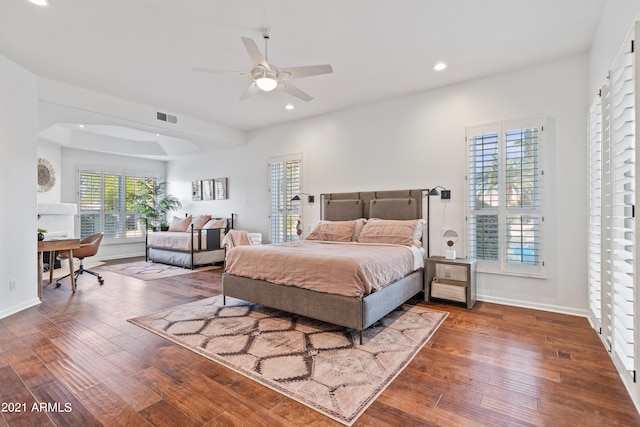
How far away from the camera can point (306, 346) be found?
2727 millimetres

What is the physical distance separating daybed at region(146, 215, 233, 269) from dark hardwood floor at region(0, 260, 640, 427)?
10.6 feet

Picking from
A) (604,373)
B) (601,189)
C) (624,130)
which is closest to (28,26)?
(624,130)

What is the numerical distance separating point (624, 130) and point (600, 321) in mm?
1777

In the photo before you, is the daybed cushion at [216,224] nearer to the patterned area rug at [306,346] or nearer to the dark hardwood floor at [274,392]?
the patterned area rug at [306,346]

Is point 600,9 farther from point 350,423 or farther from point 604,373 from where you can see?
point 350,423

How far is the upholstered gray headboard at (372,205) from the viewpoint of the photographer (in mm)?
4605

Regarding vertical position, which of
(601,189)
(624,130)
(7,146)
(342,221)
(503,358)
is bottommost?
(503,358)

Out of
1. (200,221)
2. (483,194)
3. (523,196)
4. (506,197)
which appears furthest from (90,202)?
(523,196)

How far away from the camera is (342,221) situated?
5.14 metres

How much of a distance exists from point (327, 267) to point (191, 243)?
445cm

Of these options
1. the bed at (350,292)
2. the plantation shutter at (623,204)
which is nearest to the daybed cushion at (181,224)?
the bed at (350,292)

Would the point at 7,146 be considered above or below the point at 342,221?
above

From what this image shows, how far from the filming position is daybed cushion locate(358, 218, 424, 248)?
4148 mm

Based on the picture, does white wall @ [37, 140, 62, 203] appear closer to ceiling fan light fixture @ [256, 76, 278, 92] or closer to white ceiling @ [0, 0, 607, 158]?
white ceiling @ [0, 0, 607, 158]
